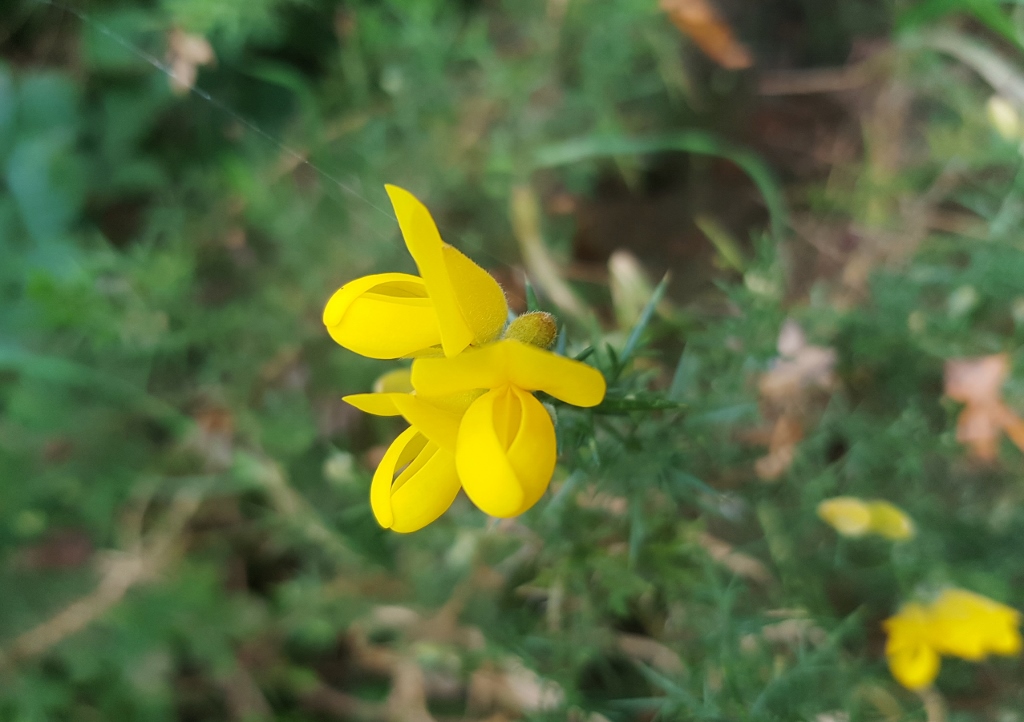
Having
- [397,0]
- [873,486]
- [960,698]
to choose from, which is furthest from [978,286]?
[397,0]

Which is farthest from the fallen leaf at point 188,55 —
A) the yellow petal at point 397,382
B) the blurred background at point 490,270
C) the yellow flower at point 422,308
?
the yellow flower at point 422,308

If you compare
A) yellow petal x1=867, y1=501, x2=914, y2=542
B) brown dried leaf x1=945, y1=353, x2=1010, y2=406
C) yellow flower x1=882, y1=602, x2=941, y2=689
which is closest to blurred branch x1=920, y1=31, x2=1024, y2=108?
brown dried leaf x1=945, y1=353, x2=1010, y2=406

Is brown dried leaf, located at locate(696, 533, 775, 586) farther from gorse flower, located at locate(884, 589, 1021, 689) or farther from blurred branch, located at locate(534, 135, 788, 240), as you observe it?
blurred branch, located at locate(534, 135, 788, 240)

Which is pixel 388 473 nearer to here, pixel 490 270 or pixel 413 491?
pixel 413 491

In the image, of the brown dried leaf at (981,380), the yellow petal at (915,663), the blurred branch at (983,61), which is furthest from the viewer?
the blurred branch at (983,61)

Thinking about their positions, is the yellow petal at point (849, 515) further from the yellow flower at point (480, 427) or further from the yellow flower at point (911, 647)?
the yellow flower at point (480, 427)

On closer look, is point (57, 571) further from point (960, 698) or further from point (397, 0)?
point (960, 698)

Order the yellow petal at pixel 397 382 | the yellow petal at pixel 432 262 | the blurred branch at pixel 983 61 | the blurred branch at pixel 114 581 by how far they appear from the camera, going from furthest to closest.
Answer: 1. the blurred branch at pixel 114 581
2. the blurred branch at pixel 983 61
3. the yellow petal at pixel 397 382
4. the yellow petal at pixel 432 262

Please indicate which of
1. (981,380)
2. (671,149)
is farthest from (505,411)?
(671,149)
